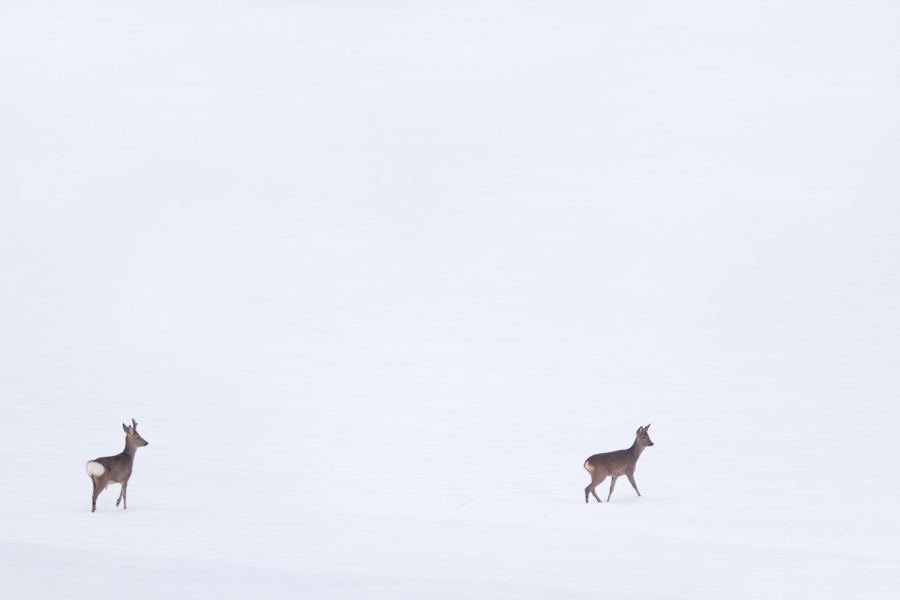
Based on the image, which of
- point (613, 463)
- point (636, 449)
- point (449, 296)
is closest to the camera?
point (613, 463)

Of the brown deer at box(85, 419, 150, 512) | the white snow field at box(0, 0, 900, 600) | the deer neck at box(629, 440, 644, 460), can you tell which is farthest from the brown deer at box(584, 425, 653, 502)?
the brown deer at box(85, 419, 150, 512)

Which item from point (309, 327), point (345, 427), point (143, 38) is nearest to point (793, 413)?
point (345, 427)

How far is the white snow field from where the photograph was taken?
391 inches

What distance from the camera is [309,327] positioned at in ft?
68.6

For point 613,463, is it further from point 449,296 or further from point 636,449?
point 449,296

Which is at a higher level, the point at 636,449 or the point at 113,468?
the point at 636,449

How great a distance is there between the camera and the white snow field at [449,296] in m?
9.94

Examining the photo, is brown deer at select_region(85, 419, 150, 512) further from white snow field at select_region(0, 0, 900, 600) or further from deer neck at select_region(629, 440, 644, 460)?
deer neck at select_region(629, 440, 644, 460)

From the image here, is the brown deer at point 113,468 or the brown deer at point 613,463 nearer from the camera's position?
the brown deer at point 113,468

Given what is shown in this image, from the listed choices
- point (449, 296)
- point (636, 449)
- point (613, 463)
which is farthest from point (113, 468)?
point (449, 296)

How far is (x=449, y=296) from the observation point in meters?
22.2

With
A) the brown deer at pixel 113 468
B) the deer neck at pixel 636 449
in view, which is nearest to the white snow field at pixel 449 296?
the brown deer at pixel 113 468

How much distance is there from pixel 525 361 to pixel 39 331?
1002 centimetres

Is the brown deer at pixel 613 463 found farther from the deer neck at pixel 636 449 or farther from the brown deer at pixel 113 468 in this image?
the brown deer at pixel 113 468
